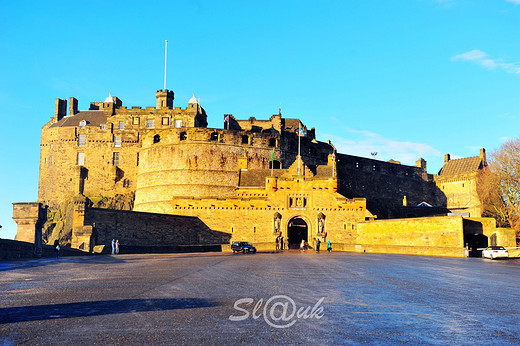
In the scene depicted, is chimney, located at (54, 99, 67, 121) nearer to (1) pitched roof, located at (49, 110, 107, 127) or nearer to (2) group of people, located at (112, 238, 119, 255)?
(1) pitched roof, located at (49, 110, 107, 127)

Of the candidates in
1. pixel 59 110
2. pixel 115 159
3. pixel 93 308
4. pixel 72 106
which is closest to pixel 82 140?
pixel 115 159

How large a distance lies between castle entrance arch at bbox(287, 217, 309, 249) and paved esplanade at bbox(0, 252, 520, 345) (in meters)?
37.6

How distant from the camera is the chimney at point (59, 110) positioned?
249 ft

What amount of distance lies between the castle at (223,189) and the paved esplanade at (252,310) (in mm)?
20936

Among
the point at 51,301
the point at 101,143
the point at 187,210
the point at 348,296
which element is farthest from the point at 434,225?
the point at 101,143

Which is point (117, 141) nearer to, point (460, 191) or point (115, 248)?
point (115, 248)

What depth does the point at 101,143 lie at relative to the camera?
2736 inches

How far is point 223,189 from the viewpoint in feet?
211

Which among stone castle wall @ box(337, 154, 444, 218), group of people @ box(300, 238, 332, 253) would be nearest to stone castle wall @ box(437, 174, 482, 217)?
stone castle wall @ box(337, 154, 444, 218)

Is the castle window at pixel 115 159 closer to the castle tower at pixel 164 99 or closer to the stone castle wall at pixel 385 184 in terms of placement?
the castle tower at pixel 164 99

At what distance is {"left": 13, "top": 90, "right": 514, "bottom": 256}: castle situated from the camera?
1716 inches

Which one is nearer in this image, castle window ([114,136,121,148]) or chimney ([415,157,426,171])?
castle window ([114,136,121,148])

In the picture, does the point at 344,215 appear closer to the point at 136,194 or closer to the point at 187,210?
the point at 187,210

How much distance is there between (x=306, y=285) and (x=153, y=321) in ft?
22.7
